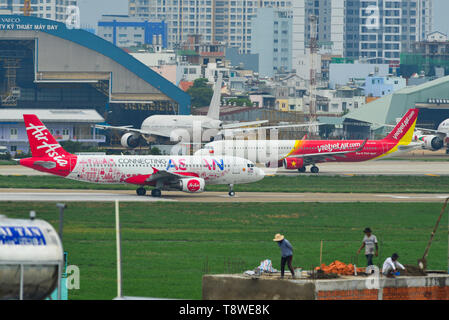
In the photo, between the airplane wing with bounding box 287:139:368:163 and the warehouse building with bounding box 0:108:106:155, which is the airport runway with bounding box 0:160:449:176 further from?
the warehouse building with bounding box 0:108:106:155

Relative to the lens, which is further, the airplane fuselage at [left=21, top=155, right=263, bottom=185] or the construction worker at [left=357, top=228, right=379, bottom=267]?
the airplane fuselage at [left=21, top=155, right=263, bottom=185]

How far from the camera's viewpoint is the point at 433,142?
448ft

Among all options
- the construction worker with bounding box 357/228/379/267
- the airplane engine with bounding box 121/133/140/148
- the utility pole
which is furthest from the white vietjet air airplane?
the utility pole

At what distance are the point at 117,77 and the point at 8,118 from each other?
18.7m

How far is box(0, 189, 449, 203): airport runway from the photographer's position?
6775 cm

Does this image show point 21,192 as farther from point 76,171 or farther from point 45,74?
point 45,74

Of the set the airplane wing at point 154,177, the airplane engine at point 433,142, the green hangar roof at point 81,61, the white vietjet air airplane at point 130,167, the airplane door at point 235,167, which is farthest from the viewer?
the airplane engine at point 433,142

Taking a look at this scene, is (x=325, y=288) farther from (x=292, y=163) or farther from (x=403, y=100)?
(x=403, y=100)

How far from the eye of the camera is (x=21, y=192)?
71688 mm

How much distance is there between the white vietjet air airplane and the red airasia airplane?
24.5m

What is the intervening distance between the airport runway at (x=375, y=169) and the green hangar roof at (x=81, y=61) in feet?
125

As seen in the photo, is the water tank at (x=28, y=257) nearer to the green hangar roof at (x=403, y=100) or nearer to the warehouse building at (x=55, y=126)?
the warehouse building at (x=55, y=126)

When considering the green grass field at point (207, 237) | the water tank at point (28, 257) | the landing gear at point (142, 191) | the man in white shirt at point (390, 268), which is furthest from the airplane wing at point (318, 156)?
the water tank at point (28, 257)

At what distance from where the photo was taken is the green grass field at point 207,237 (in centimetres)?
3900
